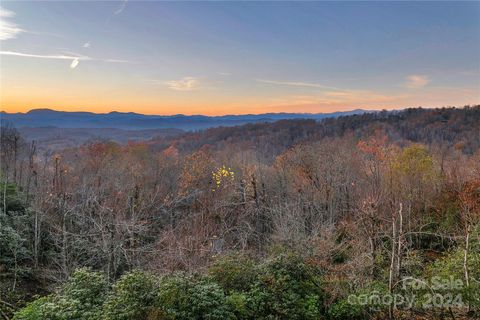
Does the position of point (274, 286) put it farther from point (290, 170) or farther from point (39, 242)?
point (290, 170)

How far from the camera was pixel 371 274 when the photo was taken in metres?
11.0

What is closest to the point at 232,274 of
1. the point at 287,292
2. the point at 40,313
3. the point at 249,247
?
the point at 287,292

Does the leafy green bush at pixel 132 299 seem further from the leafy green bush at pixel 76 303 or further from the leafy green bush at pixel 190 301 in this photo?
the leafy green bush at pixel 76 303

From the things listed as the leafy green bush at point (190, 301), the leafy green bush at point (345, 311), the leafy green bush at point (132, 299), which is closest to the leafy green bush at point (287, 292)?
the leafy green bush at point (345, 311)

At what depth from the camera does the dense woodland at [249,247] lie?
9.30 metres

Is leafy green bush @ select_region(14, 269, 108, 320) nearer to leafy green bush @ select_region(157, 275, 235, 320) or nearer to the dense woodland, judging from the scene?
the dense woodland

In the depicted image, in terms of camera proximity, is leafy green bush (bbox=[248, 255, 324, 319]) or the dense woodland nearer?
the dense woodland

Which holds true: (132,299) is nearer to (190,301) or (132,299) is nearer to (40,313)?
(190,301)

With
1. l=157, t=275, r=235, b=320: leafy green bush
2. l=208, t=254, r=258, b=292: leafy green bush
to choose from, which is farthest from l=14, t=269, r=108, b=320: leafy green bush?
l=208, t=254, r=258, b=292: leafy green bush

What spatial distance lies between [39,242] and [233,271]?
10.5 m

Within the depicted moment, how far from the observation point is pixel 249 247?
18.8m

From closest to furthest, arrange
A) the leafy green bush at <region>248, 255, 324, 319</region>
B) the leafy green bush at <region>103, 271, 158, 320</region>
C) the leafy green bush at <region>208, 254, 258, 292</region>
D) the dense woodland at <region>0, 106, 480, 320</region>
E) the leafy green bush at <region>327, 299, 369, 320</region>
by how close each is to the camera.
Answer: the leafy green bush at <region>103, 271, 158, 320</region>
the dense woodland at <region>0, 106, 480, 320</region>
the leafy green bush at <region>248, 255, 324, 319</region>
the leafy green bush at <region>327, 299, 369, 320</region>
the leafy green bush at <region>208, 254, 258, 292</region>

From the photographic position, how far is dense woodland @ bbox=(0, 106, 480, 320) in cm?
930

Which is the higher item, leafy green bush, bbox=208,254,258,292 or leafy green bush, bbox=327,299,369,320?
leafy green bush, bbox=208,254,258,292
